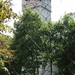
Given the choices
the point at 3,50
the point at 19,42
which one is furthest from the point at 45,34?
the point at 3,50

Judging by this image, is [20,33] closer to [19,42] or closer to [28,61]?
[19,42]

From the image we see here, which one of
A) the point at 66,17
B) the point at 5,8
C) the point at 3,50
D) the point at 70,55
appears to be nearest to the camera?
the point at 5,8

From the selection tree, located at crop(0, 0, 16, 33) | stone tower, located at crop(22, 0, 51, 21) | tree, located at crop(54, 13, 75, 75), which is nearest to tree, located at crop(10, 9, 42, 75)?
tree, located at crop(54, 13, 75, 75)

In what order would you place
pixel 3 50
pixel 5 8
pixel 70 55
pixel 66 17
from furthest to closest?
pixel 66 17, pixel 70 55, pixel 3 50, pixel 5 8

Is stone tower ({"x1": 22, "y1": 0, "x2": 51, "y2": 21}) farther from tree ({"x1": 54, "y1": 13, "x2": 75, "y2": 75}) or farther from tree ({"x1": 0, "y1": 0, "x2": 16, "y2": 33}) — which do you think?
tree ({"x1": 0, "y1": 0, "x2": 16, "y2": 33})

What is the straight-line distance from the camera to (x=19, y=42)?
15312mm

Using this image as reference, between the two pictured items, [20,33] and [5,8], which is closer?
[5,8]

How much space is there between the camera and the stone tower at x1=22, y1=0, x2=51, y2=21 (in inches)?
797

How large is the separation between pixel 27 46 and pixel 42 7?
6.43m

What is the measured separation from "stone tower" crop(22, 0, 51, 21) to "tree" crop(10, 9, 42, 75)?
4722 mm

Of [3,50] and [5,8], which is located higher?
[5,8]

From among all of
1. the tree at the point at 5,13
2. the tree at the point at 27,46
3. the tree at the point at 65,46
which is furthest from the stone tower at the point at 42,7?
the tree at the point at 5,13

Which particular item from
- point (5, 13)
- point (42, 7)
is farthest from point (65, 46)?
point (5, 13)

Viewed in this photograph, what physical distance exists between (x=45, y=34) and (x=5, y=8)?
41.3ft
